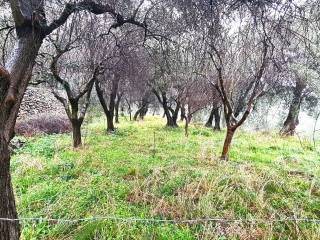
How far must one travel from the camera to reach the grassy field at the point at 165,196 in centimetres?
482

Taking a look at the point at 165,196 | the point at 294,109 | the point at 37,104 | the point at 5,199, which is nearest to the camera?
the point at 5,199

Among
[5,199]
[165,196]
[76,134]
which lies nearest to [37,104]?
[76,134]

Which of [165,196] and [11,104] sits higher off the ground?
[11,104]

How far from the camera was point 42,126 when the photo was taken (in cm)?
1720

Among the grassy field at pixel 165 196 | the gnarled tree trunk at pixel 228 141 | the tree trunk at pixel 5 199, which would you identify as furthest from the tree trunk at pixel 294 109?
the tree trunk at pixel 5 199

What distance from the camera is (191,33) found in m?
6.29

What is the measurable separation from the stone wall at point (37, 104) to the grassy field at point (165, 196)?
1316 centimetres

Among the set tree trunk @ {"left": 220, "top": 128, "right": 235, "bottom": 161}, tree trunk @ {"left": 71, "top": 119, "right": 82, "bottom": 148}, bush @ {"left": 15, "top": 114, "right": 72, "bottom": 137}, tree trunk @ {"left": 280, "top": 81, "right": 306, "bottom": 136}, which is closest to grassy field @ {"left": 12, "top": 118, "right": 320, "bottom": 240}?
tree trunk @ {"left": 220, "top": 128, "right": 235, "bottom": 161}

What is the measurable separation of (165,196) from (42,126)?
1275 centimetres

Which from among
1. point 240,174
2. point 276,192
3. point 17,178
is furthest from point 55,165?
point 276,192

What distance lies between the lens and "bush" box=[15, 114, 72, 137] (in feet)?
52.0

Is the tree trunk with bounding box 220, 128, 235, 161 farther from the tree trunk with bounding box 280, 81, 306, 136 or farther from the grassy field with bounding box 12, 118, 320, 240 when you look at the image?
the tree trunk with bounding box 280, 81, 306, 136

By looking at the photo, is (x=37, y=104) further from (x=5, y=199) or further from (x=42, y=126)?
(x=5, y=199)

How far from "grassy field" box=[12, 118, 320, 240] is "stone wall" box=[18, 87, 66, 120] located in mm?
13161
